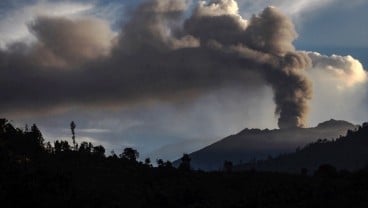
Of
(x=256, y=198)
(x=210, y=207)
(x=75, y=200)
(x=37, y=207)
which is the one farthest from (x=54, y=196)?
(x=256, y=198)

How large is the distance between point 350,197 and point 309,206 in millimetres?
12539

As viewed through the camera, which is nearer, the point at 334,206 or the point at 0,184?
the point at 334,206

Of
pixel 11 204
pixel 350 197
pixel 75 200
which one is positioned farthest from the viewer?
pixel 75 200

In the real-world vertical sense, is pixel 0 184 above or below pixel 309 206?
above

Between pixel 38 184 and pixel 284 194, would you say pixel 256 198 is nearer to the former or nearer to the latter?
pixel 284 194

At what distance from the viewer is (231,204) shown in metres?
195

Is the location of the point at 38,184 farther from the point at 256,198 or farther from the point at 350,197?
the point at 350,197

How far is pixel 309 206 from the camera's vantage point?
6683 inches

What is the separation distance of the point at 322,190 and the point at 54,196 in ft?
262

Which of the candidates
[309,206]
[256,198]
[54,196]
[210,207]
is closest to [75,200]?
[54,196]

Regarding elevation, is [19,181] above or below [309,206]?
above

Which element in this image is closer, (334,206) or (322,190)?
(334,206)

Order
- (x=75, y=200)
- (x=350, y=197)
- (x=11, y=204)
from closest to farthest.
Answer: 1. (x=11, y=204)
2. (x=350, y=197)
3. (x=75, y=200)

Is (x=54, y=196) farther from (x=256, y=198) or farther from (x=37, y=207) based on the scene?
(x=256, y=198)
